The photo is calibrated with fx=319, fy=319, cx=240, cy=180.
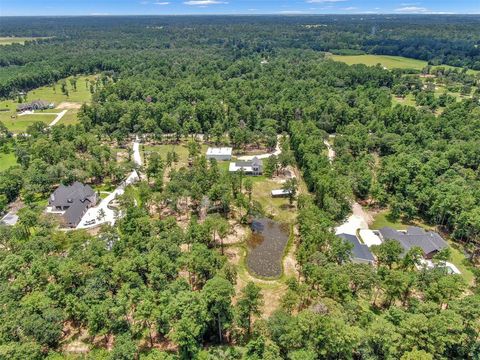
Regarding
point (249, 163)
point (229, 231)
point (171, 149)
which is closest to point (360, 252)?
point (229, 231)

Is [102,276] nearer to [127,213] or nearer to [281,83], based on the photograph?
[127,213]

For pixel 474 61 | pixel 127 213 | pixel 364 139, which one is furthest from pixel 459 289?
pixel 474 61

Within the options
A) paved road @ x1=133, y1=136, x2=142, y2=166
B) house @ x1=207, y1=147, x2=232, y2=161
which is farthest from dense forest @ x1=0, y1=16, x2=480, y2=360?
house @ x1=207, y1=147, x2=232, y2=161

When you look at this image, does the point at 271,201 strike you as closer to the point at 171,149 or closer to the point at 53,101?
the point at 171,149

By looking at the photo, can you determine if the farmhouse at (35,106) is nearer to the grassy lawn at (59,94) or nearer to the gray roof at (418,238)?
the grassy lawn at (59,94)

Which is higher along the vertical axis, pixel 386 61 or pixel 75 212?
pixel 386 61

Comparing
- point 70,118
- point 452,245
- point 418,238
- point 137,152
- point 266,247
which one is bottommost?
point 266,247
